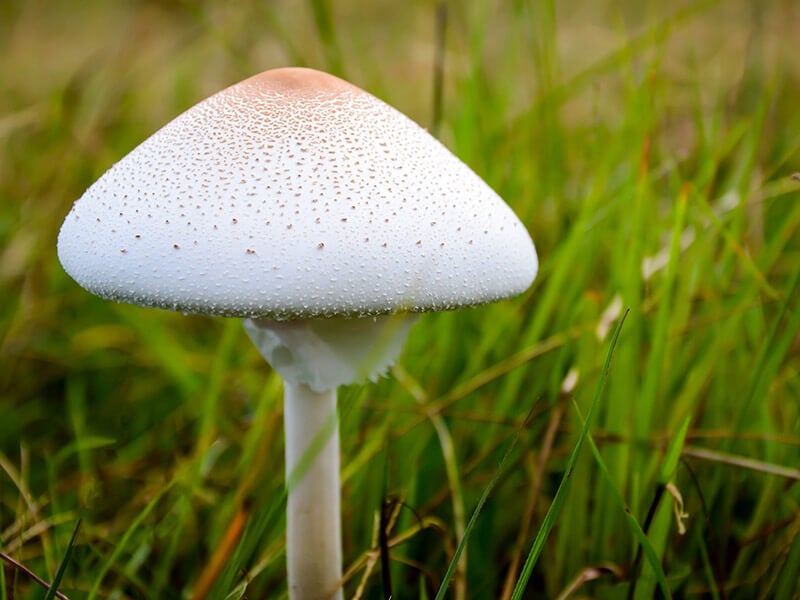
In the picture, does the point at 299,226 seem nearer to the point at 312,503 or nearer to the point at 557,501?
the point at 557,501

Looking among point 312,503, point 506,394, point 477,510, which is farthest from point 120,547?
point 506,394

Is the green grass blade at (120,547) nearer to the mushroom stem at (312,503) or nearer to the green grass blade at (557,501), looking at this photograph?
the mushroom stem at (312,503)

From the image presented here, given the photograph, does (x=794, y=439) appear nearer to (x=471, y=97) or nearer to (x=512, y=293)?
(x=512, y=293)

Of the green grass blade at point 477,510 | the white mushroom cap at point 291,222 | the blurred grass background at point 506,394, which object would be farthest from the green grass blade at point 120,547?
the green grass blade at point 477,510

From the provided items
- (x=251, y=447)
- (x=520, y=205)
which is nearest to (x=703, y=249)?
(x=520, y=205)

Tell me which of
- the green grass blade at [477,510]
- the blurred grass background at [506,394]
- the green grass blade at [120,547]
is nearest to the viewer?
the green grass blade at [477,510]

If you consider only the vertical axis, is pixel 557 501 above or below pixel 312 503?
above
